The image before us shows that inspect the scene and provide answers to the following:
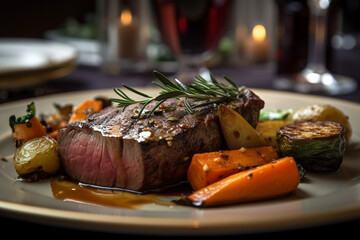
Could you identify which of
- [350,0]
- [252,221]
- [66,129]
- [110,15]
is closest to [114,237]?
[252,221]

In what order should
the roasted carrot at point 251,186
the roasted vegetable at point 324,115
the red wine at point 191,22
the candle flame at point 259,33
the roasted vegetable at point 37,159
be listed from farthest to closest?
the candle flame at point 259,33
the red wine at point 191,22
the roasted vegetable at point 324,115
the roasted vegetable at point 37,159
the roasted carrot at point 251,186

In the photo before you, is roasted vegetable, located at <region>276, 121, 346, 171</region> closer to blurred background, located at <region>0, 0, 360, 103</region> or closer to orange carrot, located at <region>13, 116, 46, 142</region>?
orange carrot, located at <region>13, 116, 46, 142</region>

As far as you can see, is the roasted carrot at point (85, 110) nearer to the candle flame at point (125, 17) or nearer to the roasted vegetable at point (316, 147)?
the roasted vegetable at point (316, 147)

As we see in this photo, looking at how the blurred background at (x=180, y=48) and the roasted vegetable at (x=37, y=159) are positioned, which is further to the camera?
the blurred background at (x=180, y=48)

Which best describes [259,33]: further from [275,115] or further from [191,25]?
[275,115]

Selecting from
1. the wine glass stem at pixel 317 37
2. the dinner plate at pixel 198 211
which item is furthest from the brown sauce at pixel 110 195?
the wine glass stem at pixel 317 37

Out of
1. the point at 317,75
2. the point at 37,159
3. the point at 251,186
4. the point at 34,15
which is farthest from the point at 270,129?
the point at 34,15

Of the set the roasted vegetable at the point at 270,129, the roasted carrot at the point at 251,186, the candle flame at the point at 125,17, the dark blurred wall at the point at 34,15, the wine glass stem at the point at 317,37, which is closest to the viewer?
the roasted carrot at the point at 251,186
